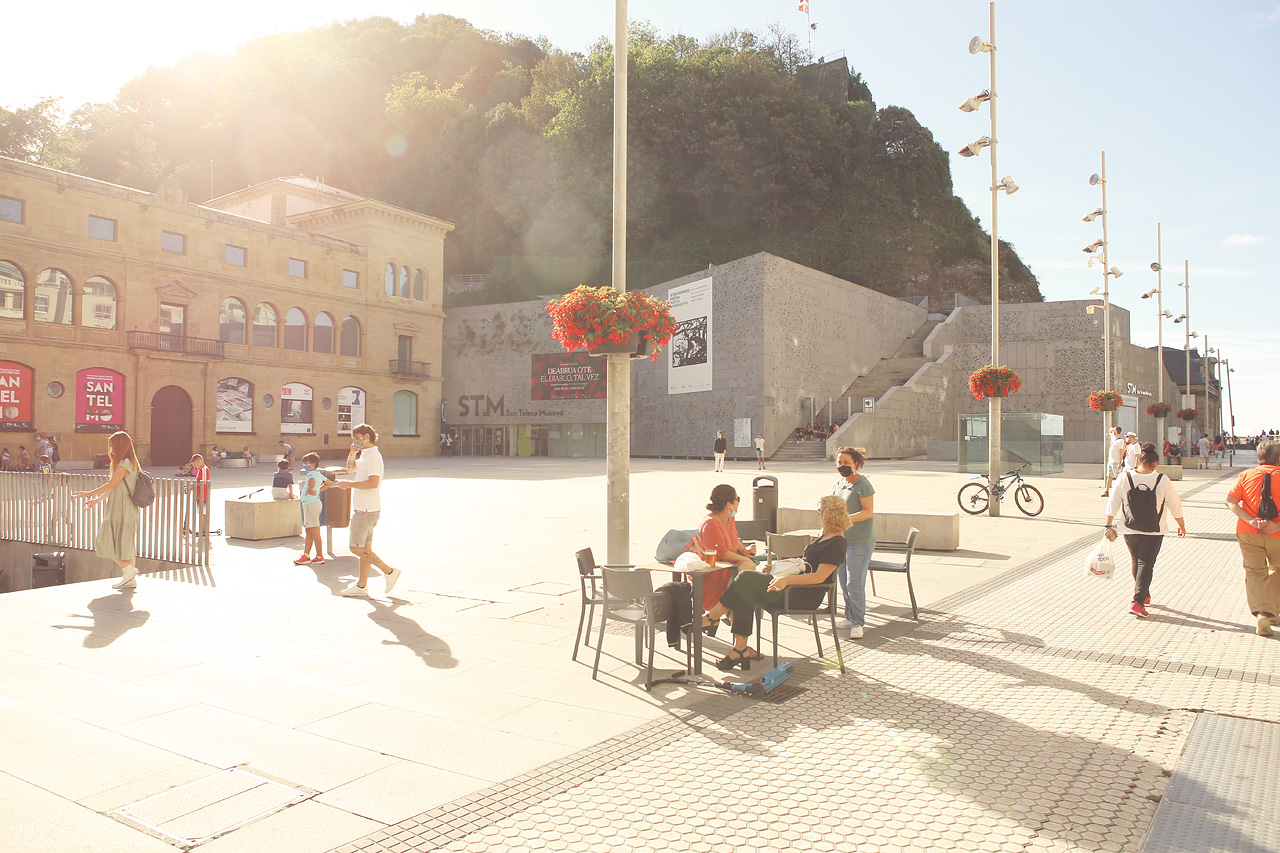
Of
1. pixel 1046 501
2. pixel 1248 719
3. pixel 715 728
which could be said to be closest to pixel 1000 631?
pixel 1248 719

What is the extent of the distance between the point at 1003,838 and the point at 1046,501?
18.2 metres

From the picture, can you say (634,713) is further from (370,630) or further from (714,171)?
(714,171)

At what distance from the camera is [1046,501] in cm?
1959

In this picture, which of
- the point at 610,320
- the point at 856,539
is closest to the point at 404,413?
the point at 610,320

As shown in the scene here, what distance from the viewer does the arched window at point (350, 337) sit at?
48750 millimetres

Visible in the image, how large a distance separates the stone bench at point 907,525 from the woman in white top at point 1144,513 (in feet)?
11.2

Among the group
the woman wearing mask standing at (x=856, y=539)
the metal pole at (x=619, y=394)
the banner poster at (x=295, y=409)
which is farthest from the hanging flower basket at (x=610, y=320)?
the banner poster at (x=295, y=409)

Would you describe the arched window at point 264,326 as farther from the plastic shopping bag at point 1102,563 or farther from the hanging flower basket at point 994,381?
the plastic shopping bag at point 1102,563

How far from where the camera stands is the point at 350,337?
161 ft

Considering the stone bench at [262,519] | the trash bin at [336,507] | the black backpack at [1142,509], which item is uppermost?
the black backpack at [1142,509]

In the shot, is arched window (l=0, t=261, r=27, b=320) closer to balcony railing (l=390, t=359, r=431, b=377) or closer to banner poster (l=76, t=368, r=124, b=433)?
banner poster (l=76, t=368, r=124, b=433)

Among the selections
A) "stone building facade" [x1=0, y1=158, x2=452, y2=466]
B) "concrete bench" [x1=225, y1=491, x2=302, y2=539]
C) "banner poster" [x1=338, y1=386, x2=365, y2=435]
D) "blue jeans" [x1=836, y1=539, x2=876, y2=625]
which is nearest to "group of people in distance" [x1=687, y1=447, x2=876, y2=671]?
"blue jeans" [x1=836, y1=539, x2=876, y2=625]

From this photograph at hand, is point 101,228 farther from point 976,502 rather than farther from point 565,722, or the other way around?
point 565,722

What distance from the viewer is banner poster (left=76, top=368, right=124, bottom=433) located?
120 feet
